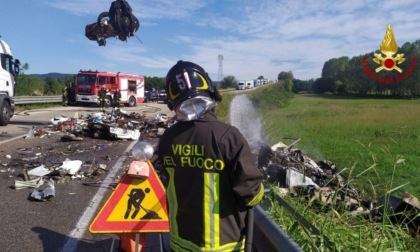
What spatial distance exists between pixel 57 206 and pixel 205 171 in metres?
3.78

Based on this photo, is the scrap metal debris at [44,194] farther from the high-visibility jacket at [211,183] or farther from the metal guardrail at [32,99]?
the metal guardrail at [32,99]

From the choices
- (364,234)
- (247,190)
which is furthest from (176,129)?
(364,234)

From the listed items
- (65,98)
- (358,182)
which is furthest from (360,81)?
(358,182)

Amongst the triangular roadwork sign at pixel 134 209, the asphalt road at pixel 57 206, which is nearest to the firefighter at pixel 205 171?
the triangular roadwork sign at pixel 134 209

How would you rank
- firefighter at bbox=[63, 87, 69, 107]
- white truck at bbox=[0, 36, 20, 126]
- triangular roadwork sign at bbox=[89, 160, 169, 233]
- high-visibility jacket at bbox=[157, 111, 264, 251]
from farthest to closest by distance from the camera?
firefighter at bbox=[63, 87, 69, 107], white truck at bbox=[0, 36, 20, 126], triangular roadwork sign at bbox=[89, 160, 169, 233], high-visibility jacket at bbox=[157, 111, 264, 251]

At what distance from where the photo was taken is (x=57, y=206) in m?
5.16

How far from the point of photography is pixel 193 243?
211 centimetres

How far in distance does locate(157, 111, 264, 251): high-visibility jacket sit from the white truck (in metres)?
14.1

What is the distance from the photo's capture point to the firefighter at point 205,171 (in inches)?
77.8

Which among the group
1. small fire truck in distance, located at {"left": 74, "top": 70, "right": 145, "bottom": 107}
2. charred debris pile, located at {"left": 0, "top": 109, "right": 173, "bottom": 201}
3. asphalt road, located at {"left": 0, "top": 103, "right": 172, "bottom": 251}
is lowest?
asphalt road, located at {"left": 0, "top": 103, "right": 172, "bottom": 251}

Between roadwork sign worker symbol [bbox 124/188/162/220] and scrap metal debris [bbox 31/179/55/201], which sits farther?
scrap metal debris [bbox 31/179/55/201]

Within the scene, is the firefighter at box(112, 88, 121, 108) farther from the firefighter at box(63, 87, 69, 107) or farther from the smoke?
the smoke

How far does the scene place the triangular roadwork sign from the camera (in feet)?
10.8

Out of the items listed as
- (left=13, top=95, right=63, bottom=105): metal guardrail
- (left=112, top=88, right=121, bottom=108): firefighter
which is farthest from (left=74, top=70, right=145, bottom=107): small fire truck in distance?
(left=13, top=95, right=63, bottom=105): metal guardrail
